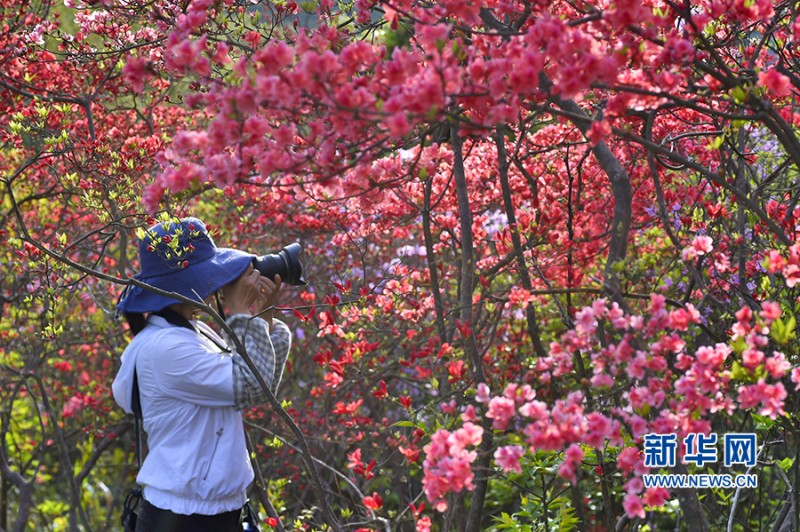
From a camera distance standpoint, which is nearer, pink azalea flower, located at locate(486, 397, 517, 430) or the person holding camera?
pink azalea flower, located at locate(486, 397, 517, 430)

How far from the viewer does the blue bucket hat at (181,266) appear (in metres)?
2.92

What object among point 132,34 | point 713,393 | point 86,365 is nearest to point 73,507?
point 86,365

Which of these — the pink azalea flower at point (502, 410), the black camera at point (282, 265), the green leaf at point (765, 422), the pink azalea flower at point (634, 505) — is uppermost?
the black camera at point (282, 265)

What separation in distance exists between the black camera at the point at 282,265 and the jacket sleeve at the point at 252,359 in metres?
0.18

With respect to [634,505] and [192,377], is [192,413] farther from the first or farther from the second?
[634,505]

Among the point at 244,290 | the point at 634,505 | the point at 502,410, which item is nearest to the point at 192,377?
the point at 244,290

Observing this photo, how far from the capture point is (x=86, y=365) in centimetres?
671

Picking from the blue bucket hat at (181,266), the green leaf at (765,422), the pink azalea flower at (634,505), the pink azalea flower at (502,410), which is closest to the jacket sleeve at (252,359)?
the blue bucket hat at (181,266)

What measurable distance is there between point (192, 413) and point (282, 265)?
539 millimetres

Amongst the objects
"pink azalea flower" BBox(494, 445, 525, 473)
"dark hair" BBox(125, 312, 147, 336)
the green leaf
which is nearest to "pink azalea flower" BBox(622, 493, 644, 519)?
"pink azalea flower" BBox(494, 445, 525, 473)

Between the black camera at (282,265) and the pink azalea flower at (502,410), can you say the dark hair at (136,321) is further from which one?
the pink azalea flower at (502,410)

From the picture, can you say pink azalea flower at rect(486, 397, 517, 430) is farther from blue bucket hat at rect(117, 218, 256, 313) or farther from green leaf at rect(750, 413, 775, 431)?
green leaf at rect(750, 413, 775, 431)

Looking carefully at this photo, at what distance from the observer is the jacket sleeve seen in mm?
2785

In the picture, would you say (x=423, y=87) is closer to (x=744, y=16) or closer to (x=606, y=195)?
(x=744, y=16)
